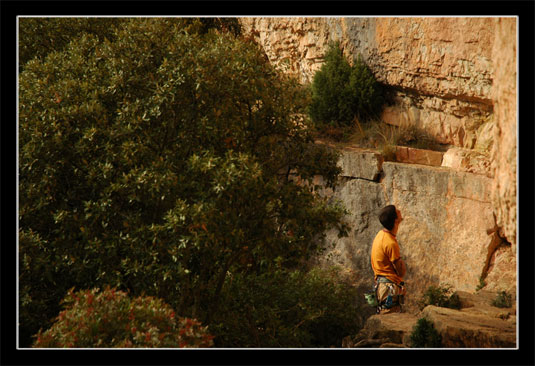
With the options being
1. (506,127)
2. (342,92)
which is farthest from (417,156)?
(506,127)

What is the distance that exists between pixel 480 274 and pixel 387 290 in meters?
3.17

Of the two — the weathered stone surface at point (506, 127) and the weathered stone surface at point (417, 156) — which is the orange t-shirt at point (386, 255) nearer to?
the weathered stone surface at point (506, 127)

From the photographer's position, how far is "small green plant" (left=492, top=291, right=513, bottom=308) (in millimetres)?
9125

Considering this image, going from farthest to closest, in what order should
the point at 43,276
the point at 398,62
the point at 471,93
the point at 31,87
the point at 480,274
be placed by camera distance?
the point at 398,62
the point at 471,93
the point at 480,274
the point at 31,87
the point at 43,276


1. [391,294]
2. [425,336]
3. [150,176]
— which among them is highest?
[150,176]

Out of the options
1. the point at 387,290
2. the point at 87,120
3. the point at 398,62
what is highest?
the point at 398,62

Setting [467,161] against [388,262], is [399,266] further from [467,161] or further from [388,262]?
[467,161]

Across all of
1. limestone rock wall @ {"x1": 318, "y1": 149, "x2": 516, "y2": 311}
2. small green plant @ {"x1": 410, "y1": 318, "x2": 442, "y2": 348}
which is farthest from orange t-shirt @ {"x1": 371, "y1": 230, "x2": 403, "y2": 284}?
limestone rock wall @ {"x1": 318, "y1": 149, "x2": 516, "y2": 311}

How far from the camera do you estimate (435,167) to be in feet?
39.5

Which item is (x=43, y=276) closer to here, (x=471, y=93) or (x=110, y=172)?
(x=110, y=172)

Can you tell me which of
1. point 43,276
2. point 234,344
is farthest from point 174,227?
point 234,344

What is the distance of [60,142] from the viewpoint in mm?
6980

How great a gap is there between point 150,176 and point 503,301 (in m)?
5.54

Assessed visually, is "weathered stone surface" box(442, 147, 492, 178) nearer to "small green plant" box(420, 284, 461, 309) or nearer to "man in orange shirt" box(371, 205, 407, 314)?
"small green plant" box(420, 284, 461, 309)
